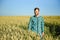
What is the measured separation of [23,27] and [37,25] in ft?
0.61

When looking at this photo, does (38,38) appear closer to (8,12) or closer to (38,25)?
(38,25)

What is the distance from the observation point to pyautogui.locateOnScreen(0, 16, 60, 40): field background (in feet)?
5.85

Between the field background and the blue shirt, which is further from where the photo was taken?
the blue shirt

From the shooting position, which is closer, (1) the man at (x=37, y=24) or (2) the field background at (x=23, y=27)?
(2) the field background at (x=23, y=27)

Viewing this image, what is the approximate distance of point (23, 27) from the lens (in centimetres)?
207

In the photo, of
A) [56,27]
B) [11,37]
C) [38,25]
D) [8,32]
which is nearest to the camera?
[11,37]

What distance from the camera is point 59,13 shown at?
2119 mm

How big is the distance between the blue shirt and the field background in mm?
71

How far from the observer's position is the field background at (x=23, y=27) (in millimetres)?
1783

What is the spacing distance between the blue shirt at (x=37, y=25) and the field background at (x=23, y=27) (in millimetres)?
71

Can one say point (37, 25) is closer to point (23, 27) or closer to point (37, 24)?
point (37, 24)

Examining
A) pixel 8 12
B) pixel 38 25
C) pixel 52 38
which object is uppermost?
pixel 8 12

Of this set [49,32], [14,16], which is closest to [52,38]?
[49,32]

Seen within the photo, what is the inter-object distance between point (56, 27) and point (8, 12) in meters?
0.59
